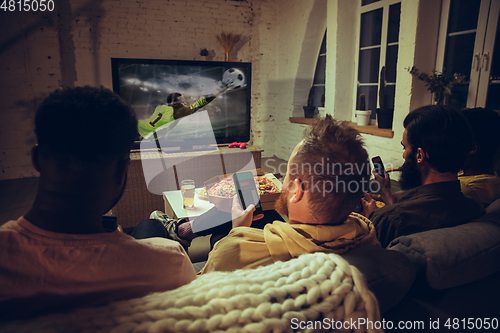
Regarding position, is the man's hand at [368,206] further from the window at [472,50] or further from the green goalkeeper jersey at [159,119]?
the green goalkeeper jersey at [159,119]

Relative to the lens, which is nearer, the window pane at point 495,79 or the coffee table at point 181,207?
the coffee table at point 181,207

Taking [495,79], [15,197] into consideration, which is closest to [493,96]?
[495,79]

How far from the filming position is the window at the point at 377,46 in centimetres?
331

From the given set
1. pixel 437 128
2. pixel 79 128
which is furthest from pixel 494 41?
pixel 79 128

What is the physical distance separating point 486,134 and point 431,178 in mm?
596

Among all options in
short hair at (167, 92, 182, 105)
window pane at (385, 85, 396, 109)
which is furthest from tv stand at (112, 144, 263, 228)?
window pane at (385, 85, 396, 109)

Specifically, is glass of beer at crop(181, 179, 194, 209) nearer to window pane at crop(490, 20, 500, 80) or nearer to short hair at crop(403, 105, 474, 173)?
short hair at crop(403, 105, 474, 173)

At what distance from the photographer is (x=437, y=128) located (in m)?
1.13

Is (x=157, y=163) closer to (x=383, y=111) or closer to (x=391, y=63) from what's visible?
(x=383, y=111)

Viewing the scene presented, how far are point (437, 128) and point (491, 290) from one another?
0.68m

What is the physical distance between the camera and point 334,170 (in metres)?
0.74

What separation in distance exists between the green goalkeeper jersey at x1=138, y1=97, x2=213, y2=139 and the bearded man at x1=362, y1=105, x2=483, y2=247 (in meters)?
2.57

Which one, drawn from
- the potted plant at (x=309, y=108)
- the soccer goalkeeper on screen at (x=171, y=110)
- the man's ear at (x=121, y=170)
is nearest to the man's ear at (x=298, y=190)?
the man's ear at (x=121, y=170)

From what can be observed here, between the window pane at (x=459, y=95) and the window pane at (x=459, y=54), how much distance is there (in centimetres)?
9
